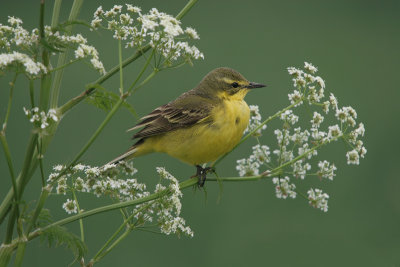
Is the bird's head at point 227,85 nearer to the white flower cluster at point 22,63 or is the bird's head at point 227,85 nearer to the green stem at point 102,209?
the green stem at point 102,209

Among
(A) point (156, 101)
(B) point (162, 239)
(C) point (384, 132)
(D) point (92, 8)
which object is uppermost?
(D) point (92, 8)

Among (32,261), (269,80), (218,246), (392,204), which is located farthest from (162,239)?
(269,80)

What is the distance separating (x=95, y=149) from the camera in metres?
7.92

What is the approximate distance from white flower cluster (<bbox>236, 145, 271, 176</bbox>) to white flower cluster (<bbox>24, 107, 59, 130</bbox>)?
1.37 m

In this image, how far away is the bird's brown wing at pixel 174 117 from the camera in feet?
15.0

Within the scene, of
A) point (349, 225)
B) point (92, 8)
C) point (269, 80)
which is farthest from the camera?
point (92, 8)

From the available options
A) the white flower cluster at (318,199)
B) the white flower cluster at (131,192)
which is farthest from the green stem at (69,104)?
the white flower cluster at (318,199)

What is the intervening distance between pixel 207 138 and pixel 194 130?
0.53 feet

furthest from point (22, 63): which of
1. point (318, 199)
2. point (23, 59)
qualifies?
point (318, 199)

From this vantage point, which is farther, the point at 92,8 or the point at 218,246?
the point at 92,8

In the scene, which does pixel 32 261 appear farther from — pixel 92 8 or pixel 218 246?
pixel 92 8

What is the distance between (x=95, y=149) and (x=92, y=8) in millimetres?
4445

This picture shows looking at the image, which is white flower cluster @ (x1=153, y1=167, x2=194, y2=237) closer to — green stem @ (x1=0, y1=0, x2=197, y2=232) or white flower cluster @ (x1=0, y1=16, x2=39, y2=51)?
green stem @ (x1=0, y1=0, x2=197, y2=232)

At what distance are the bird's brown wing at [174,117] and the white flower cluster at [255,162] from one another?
1.04 m
